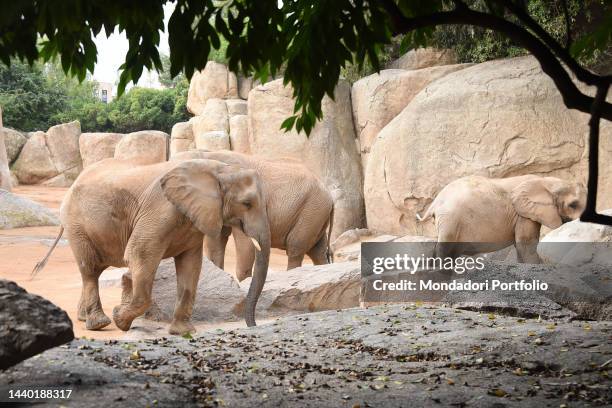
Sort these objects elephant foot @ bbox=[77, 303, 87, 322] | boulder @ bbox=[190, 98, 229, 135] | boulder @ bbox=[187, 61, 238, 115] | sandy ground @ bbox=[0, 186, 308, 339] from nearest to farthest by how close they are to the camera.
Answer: sandy ground @ bbox=[0, 186, 308, 339] < elephant foot @ bbox=[77, 303, 87, 322] < boulder @ bbox=[190, 98, 229, 135] < boulder @ bbox=[187, 61, 238, 115]

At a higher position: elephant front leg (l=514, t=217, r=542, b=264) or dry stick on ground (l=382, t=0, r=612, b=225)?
dry stick on ground (l=382, t=0, r=612, b=225)

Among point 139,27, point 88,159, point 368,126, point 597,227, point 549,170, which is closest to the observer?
point 139,27

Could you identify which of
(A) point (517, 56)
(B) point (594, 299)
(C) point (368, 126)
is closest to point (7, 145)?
(C) point (368, 126)

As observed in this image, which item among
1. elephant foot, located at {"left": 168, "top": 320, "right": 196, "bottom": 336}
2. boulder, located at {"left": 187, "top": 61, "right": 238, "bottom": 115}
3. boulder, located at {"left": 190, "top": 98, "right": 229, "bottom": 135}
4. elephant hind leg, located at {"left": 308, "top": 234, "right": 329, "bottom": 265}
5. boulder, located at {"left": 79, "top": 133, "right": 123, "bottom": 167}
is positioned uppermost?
boulder, located at {"left": 187, "top": 61, "right": 238, "bottom": 115}

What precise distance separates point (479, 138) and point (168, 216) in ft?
26.8

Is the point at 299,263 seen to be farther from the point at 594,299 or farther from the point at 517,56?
the point at 517,56

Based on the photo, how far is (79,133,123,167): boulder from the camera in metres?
30.1

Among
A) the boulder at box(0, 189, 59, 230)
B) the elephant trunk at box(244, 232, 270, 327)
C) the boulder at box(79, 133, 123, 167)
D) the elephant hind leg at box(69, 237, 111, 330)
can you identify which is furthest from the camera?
the boulder at box(79, 133, 123, 167)

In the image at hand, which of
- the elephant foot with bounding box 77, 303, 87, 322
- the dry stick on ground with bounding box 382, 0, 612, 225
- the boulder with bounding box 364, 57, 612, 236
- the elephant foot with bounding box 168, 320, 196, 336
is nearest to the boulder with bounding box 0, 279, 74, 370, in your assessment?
the dry stick on ground with bounding box 382, 0, 612, 225

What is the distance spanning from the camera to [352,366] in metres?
5.07

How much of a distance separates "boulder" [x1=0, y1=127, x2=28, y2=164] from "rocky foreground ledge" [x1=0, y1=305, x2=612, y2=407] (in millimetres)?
26717

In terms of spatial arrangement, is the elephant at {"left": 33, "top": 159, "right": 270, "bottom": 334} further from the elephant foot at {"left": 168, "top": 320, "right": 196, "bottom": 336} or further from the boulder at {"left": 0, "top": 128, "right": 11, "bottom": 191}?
the boulder at {"left": 0, "top": 128, "right": 11, "bottom": 191}

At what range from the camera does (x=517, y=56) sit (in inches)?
639

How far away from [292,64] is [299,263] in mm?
7948
